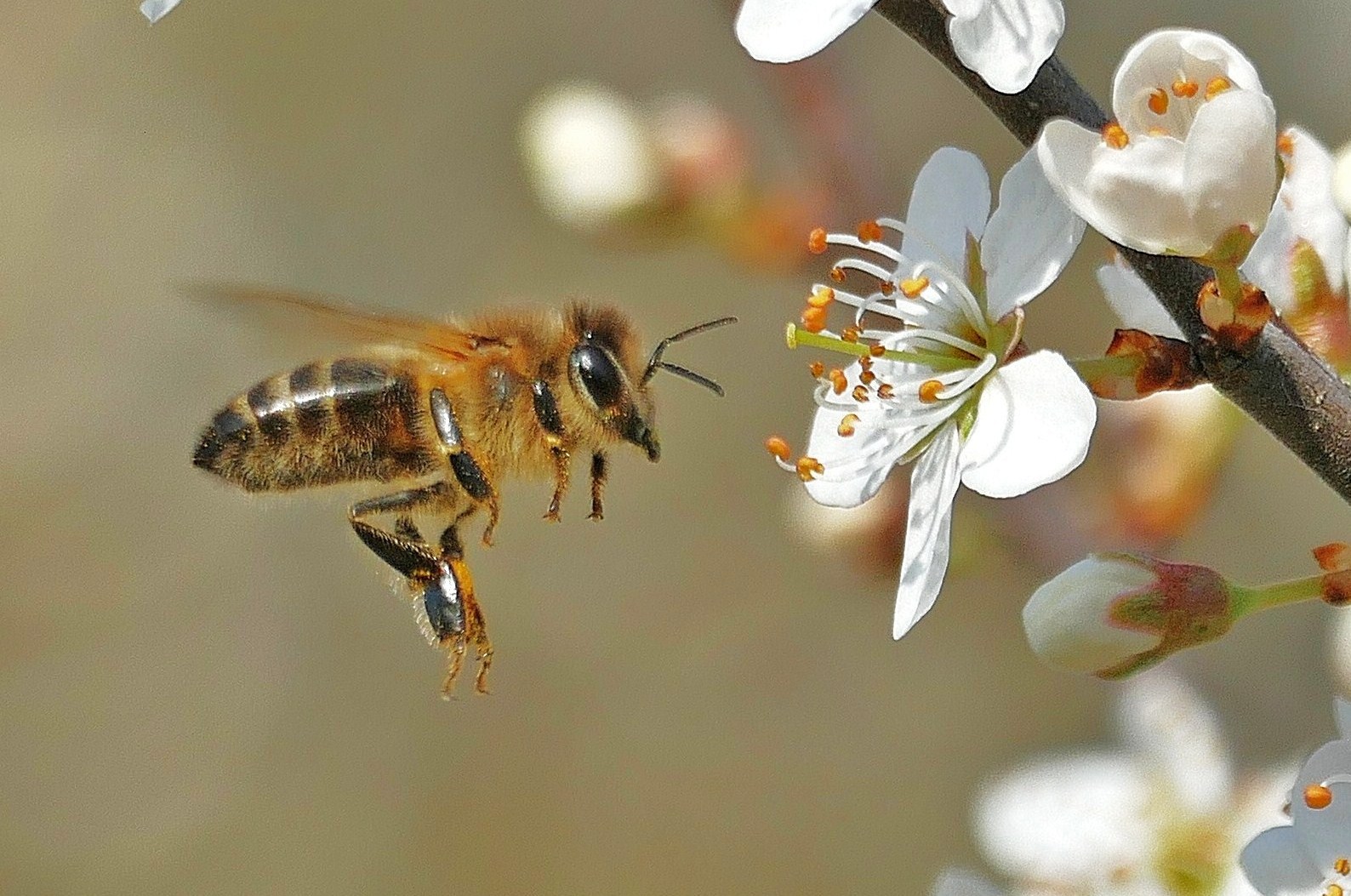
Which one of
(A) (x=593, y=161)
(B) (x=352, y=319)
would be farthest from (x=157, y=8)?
(A) (x=593, y=161)

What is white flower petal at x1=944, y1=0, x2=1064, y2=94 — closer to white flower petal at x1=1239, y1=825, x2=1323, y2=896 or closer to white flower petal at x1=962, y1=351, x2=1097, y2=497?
white flower petal at x1=962, y1=351, x2=1097, y2=497

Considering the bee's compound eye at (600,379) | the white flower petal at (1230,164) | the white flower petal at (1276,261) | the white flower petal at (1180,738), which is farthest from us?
the white flower petal at (1180,738)

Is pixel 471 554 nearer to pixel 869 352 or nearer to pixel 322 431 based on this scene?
pixel 322 431

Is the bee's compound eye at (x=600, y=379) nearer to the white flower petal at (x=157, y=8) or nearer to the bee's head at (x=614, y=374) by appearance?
the bee's head at (x=614, y=374)

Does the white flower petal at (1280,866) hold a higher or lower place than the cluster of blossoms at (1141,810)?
higher

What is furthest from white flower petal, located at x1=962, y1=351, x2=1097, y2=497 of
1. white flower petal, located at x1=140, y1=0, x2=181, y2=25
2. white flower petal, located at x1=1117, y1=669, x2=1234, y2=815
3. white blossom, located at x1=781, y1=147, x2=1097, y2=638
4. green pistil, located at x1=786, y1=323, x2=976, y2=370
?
white flower petal, located at x1=1117, y1=669, x2=1234, y2=815

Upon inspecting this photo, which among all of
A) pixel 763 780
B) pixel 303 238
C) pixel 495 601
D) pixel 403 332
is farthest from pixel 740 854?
pixel 403 332

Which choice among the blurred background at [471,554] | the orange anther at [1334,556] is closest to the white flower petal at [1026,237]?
the orange anther at [1334,556]
